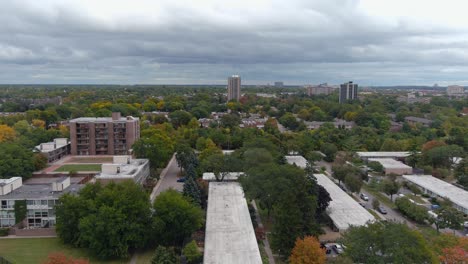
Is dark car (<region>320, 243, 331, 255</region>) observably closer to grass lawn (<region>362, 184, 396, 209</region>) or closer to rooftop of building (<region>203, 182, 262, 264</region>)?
rooftop of building (<region>203, 182, 262, 264</region>)

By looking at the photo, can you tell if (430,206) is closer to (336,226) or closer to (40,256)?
(336,226)

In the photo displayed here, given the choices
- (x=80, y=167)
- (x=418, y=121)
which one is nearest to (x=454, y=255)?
(x=80, y=167)

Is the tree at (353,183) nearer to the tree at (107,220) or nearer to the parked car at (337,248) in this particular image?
the parked car at (337,248)

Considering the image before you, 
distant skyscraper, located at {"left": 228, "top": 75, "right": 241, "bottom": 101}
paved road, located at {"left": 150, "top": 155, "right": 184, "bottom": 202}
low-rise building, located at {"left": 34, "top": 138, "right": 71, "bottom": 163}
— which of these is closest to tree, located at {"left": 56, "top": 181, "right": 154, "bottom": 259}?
paved road, located at {"left": 150, "top": 155, "right": 184, "bottom": 202}

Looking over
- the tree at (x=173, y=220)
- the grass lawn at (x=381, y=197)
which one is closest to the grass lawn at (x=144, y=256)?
the tree at (x=173, y=220)

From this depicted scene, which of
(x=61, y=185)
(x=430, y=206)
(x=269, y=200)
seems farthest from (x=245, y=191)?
(x=430, y=206)
